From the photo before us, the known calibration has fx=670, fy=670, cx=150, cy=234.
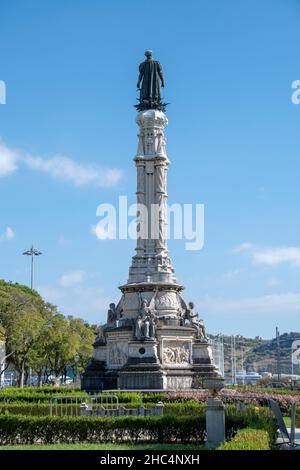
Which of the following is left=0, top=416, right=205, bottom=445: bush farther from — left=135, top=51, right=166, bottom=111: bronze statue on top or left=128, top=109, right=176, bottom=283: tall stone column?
left=135, top=51, right=166, bottom=111: bronze statue on top

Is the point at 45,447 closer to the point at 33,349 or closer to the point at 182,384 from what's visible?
the point at 182,384

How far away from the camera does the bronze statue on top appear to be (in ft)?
168

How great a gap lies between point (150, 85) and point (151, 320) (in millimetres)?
19077

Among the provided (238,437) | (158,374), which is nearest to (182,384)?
(158,374)

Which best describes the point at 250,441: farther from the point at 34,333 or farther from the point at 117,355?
the point at 34,333

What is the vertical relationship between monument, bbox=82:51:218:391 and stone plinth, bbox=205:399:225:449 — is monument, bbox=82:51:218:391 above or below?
above

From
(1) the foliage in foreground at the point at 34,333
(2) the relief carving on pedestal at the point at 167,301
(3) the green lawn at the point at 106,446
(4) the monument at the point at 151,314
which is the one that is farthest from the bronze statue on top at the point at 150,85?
(3) the green lawn at the point at 106,446

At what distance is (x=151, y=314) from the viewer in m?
43.1

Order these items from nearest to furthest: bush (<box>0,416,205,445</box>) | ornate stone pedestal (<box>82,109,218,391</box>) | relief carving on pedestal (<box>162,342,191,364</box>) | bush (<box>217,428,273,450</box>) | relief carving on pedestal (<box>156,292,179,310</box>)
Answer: bush (<box>217,428,273,450</box>) < bush (<box>0,416,205,445</box>) < ornate stone pedestal (<box>82,109,218,391</box>) < relief carving on pedestal (<box>162,342,191,364</box>) < relief carving on pedestal (<box>156,292,179,310</box>)

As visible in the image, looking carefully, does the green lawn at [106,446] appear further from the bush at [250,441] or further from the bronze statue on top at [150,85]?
the bronze statue on top at [150,85]

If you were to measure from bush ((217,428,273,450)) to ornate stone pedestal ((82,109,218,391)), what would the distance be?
80.7 feet

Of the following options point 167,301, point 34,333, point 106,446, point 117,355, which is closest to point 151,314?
point 167,301

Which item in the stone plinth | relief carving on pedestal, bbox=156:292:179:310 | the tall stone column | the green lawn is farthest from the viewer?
the tall stone column

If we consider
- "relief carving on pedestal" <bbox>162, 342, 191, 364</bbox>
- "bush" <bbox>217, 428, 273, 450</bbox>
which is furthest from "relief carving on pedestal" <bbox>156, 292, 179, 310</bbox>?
"bush" <bbox>217, 428, 273, 450</bbox>
